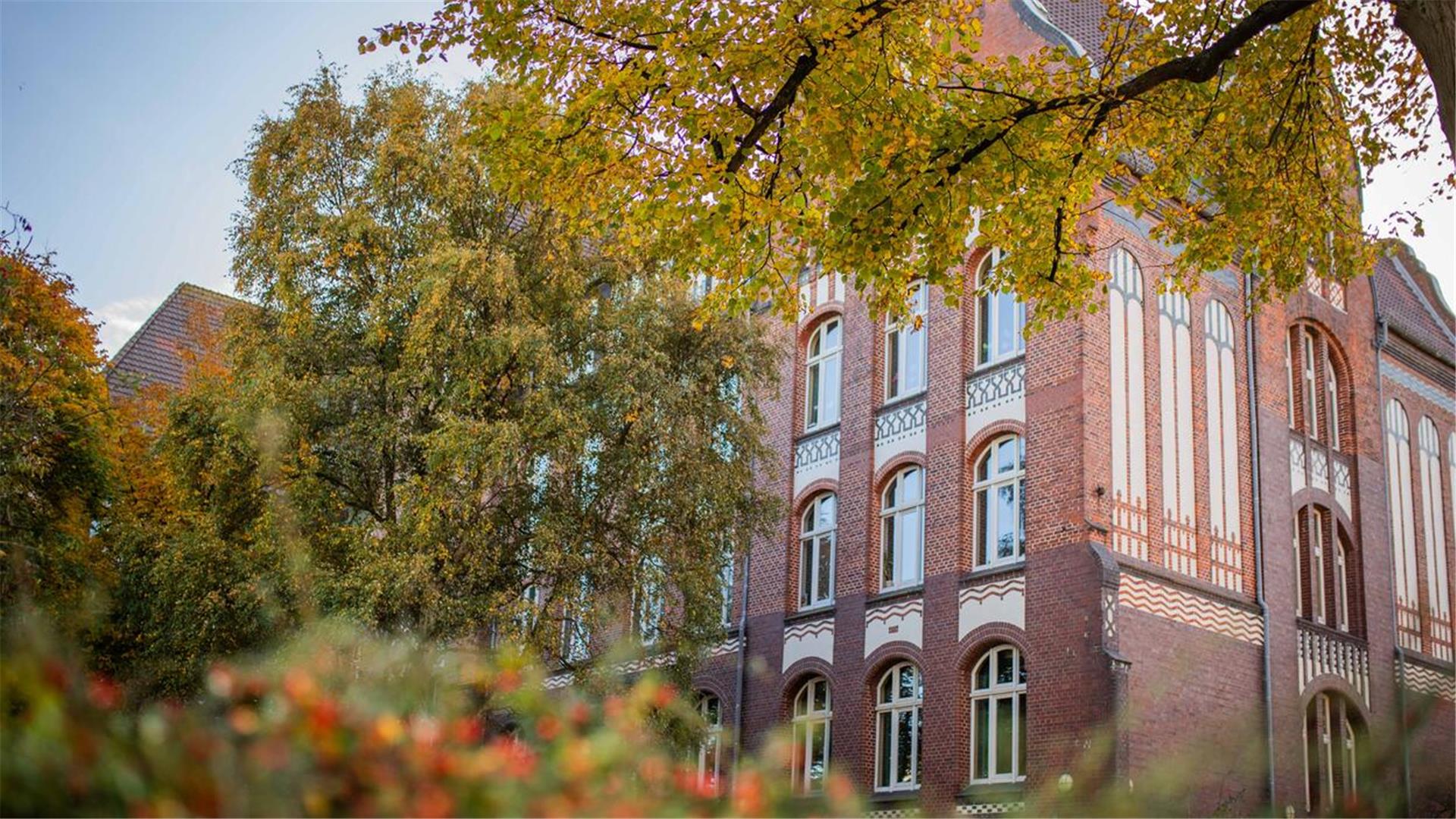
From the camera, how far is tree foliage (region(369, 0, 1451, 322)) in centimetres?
1234

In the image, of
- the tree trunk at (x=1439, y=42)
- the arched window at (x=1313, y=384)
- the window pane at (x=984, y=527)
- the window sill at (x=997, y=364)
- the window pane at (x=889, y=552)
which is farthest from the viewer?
the arched window at (x=1313, y=384)

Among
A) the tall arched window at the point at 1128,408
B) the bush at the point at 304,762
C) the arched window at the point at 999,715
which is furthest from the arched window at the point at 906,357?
the bush at the point at 304,762

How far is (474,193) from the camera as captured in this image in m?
19.4

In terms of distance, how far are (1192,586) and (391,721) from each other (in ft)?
64.3

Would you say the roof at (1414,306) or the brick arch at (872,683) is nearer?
the brick arch at (872,683)

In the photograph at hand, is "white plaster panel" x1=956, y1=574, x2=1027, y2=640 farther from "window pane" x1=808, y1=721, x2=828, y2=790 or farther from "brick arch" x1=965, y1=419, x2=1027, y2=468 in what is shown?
"window pane" x1=808, y1=721, x2=828, y2=790

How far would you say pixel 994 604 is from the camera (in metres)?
21.0

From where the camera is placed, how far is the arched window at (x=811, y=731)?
23469mm

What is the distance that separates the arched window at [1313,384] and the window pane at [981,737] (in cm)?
762

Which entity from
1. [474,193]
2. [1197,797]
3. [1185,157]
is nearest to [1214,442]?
[1197,797]

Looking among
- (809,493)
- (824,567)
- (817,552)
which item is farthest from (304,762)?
(809,493)

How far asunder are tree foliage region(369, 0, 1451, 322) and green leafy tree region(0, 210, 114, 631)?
10135mm

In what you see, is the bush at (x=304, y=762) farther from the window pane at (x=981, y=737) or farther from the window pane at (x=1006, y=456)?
the window pane at (x=1006, y=456)

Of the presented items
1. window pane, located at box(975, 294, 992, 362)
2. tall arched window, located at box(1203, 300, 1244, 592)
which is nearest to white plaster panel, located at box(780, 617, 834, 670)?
window pane, located at box(975, 294, 992, 362)
